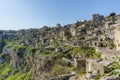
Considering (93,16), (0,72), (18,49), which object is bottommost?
(0,72)

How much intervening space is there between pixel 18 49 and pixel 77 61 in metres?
116

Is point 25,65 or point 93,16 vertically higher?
point 93,16

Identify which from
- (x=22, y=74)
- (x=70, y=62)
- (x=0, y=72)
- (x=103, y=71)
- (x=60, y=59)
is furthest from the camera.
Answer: (x=0, y=72)

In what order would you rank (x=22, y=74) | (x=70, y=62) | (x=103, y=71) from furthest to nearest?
(x=22, y=74) < (x=70, y=62) < (x=103, y=71)

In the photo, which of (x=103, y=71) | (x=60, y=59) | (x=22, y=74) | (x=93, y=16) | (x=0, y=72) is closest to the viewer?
(x=103, y=71)

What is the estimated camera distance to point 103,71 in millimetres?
28344

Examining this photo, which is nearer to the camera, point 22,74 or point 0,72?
point 22,74

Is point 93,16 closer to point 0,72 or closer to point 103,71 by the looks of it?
point 0,72

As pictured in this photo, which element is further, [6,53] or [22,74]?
[6,53]

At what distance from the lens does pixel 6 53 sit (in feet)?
594

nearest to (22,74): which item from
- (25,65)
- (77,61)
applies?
(25,65)

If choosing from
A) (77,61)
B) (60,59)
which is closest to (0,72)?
(60,59)

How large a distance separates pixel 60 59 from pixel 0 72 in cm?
12521

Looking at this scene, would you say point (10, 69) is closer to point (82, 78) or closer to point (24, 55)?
point (24, 55)
